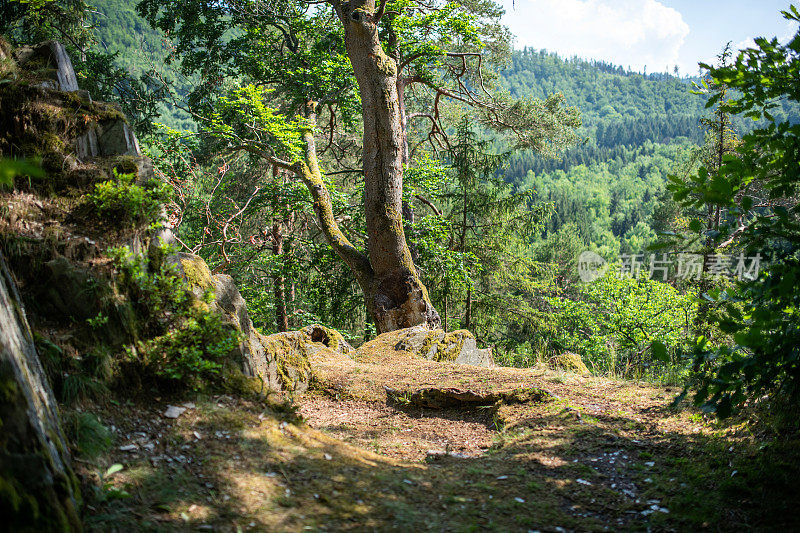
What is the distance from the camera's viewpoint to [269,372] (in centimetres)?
407

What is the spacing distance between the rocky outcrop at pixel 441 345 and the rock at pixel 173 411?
12.3 ft

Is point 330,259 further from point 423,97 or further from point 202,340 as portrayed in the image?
point 423,97

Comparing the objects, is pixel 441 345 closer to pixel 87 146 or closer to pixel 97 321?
pixel 97 321

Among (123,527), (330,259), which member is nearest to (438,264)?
(330,259)

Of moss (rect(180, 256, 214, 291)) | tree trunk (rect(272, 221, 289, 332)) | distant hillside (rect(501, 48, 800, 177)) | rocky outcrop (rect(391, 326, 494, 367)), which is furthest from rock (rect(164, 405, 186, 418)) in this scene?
distant hillside (rect(501, 48, 800, 177))

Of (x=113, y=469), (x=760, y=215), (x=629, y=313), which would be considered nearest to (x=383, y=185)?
(x=760, y=215)

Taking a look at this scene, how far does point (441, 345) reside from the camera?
21.7 ft

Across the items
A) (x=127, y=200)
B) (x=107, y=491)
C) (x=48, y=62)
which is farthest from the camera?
(x=48, y=62)

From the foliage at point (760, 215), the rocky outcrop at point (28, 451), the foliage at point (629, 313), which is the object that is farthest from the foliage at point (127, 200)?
the foliage at point (629, 313)

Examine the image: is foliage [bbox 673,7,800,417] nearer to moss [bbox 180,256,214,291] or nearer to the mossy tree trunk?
moss [bbox 180,256,214,291]

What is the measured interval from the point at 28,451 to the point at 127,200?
1.94m

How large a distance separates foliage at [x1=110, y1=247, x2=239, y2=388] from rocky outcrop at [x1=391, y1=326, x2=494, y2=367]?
11.3 ft

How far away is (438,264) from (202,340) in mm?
6837

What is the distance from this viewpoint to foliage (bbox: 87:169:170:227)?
3.14 m
